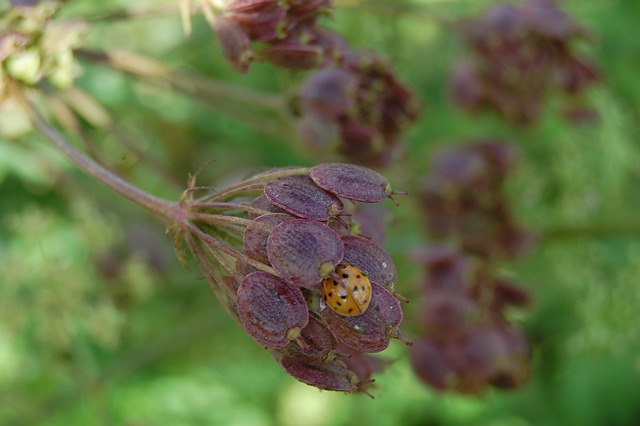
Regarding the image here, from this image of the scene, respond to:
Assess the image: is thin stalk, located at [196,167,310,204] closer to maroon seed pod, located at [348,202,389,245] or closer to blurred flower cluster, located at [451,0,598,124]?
maroon seed pod, located at [348,202,389,245]

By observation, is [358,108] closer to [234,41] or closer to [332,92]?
[332,92]

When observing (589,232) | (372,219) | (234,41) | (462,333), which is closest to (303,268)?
(372,219)

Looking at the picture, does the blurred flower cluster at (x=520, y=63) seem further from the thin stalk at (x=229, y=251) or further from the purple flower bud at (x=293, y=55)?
the thin stalk at (x=229, y=251)

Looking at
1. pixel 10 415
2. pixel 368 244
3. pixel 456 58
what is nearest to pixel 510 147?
pixel 456 58

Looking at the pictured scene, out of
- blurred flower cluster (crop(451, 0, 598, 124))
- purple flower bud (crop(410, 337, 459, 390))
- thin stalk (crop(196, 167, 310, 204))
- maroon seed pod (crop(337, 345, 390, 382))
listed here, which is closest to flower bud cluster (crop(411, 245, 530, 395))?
purple flower bud (crop(410, 337, 459, 390))

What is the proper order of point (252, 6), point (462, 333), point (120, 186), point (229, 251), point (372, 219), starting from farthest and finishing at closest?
point (462, 333), point (372, 219), point (252, 6), point (120, 186), point (229, 251)

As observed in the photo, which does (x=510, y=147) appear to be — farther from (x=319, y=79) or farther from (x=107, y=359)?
(x=107, y=359)
